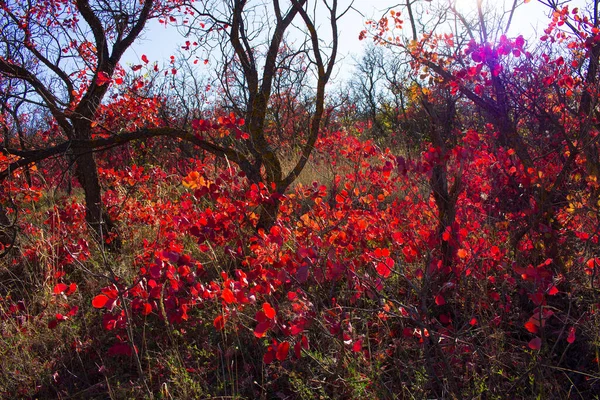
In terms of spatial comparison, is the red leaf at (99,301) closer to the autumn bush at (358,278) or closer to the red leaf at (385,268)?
the autumn bush at (358,278)

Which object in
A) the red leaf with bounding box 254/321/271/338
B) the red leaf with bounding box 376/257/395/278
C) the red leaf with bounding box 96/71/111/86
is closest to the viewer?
the red leaf with bounding box 254/321/271/338

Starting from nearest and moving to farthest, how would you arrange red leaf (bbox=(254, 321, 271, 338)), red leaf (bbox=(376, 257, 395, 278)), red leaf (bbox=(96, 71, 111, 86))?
red leaf (bbox=(254, 321, 271, 338)) < red leaf (bbox=(376, 257, 395, 278)) < red leaf (bbox=(96, 71, 111, 86))

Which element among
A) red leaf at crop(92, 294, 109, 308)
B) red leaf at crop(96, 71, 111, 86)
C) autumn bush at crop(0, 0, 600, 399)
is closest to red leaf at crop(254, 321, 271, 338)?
autumn bush at crop(0, 0, 600, 399)

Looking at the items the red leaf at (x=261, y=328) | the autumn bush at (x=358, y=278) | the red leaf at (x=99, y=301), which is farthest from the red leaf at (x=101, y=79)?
the red leaf at (x=261, y=328)

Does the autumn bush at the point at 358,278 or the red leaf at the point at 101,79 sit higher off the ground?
the red leaf at the point at 101,79

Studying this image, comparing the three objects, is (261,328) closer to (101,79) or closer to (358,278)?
(358,278)

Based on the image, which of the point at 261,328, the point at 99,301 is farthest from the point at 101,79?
the point at 261,328

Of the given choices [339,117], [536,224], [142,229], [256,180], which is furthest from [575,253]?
[339,117]

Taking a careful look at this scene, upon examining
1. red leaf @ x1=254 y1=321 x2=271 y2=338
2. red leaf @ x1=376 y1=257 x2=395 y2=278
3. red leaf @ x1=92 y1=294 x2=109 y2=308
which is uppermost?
red leaf @ x1=376 y1=257 x2=395 y2=278

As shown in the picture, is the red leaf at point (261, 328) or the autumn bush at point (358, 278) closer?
the red leaf at point (261, 328)

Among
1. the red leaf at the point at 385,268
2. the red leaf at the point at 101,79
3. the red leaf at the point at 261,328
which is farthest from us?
the red leaf at the point at 101,79

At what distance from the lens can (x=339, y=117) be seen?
1878cm

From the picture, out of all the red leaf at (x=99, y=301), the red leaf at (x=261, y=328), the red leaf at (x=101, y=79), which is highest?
the red leaf at (x=101, y=79)

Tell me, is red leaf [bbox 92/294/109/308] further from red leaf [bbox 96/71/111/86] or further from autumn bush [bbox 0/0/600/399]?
red leaf [bbox 96/71/111/86]
